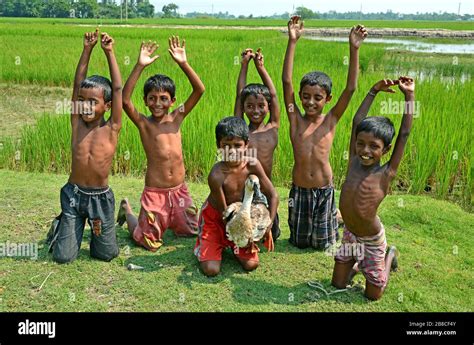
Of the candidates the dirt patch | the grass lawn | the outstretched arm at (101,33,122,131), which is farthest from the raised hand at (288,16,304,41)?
the dirt patch

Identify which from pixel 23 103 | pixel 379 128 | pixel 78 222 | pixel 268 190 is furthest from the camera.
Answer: pixel 23 103

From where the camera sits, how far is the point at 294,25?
11.4ft

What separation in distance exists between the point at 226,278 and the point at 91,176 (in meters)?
1.17

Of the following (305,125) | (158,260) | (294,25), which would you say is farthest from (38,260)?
(294,25)

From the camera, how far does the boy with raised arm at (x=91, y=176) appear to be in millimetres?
3244

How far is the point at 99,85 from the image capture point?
3197mm

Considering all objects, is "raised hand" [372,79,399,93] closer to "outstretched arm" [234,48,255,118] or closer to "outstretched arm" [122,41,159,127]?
"outstretched arm" [234,48,255,118]

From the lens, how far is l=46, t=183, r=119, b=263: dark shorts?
3.29 m

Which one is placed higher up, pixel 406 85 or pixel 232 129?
pixel 406 85

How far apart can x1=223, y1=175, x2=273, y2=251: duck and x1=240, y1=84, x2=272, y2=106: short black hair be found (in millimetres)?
672

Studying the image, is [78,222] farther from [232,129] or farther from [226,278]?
[232,129]

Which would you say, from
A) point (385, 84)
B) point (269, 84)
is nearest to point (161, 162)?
point (269, 84)

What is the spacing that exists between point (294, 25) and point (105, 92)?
1.45 metres
